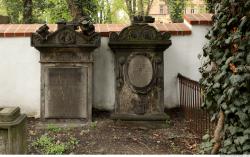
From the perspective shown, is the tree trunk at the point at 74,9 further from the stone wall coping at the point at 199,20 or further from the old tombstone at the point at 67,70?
the old tombstone at the point at 67,70

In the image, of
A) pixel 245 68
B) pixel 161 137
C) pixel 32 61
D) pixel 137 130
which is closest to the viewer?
pixel 245 68

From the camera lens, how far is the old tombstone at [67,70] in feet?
23.7

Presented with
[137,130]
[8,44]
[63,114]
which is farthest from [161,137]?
[8,44]

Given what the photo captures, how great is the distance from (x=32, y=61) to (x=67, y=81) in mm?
1265

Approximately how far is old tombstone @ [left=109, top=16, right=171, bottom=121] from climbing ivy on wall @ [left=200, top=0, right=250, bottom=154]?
10.2ft

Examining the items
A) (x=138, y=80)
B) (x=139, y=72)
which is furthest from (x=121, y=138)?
(x=139, y=72)

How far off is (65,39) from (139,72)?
4.80 ft

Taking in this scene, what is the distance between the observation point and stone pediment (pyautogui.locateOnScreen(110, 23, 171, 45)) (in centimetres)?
720

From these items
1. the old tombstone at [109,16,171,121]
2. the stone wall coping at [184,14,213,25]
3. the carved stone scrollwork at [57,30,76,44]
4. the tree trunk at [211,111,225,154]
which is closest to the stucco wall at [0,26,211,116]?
the stone wall coping at [184,14,213,25]

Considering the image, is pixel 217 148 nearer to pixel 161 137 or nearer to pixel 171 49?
pixel 161 137

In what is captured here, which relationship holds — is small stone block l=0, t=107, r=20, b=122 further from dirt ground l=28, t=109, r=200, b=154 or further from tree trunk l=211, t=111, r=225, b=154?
tree trunk l=211, t=111, r=225, b=154

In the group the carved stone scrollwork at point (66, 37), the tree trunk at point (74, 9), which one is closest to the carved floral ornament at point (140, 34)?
the carved stone scrollwork at point (66, 37)

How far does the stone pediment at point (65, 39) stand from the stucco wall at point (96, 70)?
945 mm

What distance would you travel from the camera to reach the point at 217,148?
3.97m
